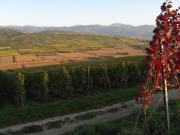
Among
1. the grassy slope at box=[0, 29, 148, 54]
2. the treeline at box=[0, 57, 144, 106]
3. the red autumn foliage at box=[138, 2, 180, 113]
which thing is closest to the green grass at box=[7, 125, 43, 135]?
the treeline at box=[0, 57, 144, 106]

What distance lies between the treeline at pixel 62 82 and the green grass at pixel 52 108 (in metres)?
1.93

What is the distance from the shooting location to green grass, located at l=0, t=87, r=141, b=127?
18.9 metres

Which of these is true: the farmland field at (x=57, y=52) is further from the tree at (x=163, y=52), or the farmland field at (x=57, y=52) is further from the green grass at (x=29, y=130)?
the tree at (x=163, y=52)

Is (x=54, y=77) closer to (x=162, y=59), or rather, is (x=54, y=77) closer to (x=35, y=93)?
(x=35, y=93)

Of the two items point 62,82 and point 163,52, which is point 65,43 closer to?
point 62,82

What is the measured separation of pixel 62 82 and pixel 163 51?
23.3 meters

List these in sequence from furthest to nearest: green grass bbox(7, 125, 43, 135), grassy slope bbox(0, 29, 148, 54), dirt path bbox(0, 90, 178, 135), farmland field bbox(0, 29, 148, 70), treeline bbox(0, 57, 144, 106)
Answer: grassy slope bbox(0, 29, 148, 54), farmland field bbox(0, 29, 148, 70), treeline bbox(0, 57, 144, 106), dirt path bbox(0, 90, 178, 135), green grass bbox(7, 125, 43, 135)

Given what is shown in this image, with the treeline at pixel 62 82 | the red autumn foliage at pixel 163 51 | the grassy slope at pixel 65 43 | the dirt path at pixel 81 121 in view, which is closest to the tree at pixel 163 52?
the red autumn foliage at pixel 163 51

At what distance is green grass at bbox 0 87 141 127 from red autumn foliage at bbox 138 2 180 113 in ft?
55.1

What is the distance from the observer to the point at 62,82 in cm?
2662

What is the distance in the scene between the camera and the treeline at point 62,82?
2395 centimetres

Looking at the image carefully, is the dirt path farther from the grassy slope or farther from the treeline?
the grassy slope

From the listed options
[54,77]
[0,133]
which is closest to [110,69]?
[54,77]

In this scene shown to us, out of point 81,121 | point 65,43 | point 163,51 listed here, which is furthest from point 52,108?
point 65,43
